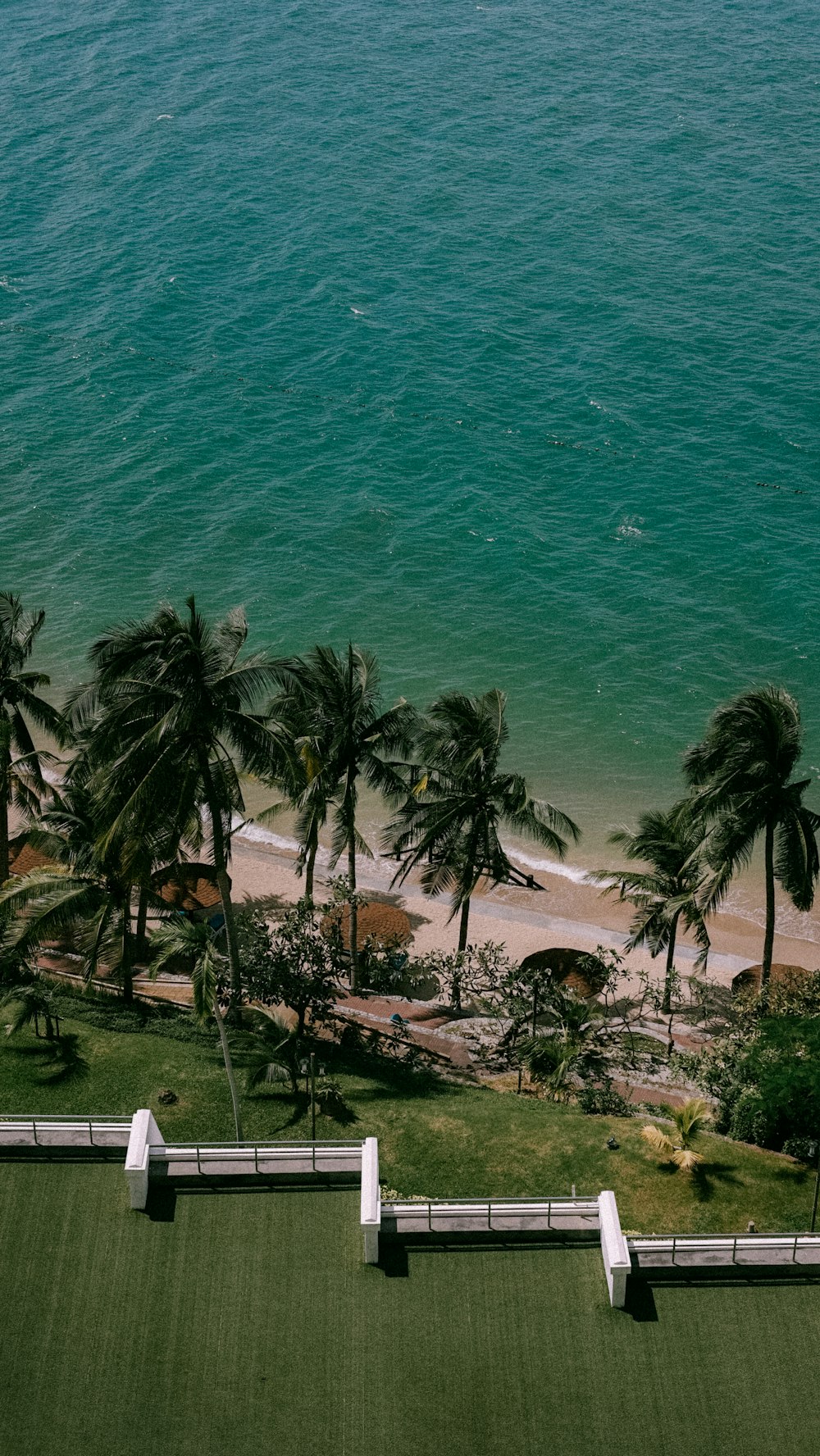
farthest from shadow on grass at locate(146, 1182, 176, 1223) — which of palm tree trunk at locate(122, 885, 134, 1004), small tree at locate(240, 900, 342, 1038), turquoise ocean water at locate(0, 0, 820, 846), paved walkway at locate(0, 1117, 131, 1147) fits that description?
turquoise ocean water at locate(0, 0, 820, 846)

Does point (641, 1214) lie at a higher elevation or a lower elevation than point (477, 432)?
lower

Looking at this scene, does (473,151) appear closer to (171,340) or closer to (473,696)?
(171,340)

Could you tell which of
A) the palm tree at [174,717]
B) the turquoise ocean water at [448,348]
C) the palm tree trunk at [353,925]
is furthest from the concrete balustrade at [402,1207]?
the turquoise ocean water at [448,348]

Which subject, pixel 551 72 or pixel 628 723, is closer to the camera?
pixel 628 723

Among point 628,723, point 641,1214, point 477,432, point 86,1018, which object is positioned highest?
point 477,432

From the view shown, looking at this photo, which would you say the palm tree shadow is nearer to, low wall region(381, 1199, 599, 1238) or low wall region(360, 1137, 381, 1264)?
low wall region(381, 1199, 599, 1238)

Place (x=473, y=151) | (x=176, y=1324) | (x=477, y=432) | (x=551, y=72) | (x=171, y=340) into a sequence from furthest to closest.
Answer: (x=551, y=72), (x=473, y=151), (x=171, y=340), (x=477, y=432), (x=176, y=1324)

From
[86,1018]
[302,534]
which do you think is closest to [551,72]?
[302,534]
